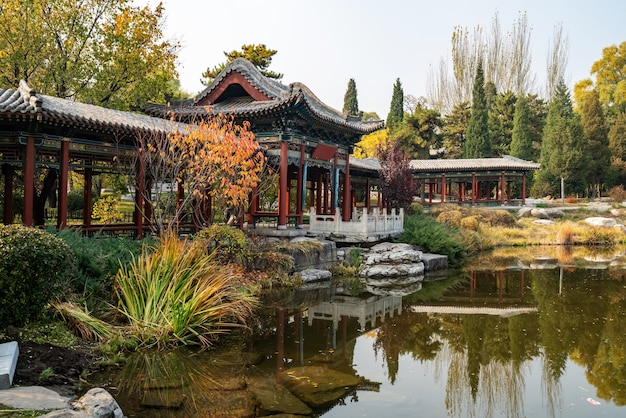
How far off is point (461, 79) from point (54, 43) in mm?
41099

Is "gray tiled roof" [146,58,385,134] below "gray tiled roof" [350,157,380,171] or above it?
above

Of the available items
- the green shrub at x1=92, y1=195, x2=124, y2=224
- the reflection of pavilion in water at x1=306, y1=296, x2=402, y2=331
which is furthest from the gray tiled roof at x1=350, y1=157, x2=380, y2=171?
the reflection of pavilion in water at x1=306, y1=296, x2=402, y2=331

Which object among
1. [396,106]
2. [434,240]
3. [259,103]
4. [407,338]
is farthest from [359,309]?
[396,106]

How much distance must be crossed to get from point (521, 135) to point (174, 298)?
37286mm

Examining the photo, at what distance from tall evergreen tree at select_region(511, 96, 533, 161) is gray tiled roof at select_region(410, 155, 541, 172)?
6.54m

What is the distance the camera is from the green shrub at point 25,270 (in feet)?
17.8

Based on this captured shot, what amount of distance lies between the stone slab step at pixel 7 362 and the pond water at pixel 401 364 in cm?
90

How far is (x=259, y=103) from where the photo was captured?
15.5m

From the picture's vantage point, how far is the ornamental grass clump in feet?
22.5

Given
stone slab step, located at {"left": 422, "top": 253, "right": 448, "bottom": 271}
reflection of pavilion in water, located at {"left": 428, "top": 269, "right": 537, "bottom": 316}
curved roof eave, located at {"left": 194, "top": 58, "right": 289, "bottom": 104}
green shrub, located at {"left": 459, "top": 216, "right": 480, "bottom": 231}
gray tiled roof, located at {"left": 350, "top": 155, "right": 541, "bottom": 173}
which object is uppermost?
curved roof eave, located at {"left": 194, "top": 58, "right": 289, "bottom": 104}

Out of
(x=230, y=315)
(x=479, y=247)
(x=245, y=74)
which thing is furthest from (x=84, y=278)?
(x=479, y=247)

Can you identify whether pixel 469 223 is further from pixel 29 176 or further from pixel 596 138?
pixel 596 138

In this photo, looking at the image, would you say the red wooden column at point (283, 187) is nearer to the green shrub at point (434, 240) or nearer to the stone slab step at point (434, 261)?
the stone slab step at point (434, 261)

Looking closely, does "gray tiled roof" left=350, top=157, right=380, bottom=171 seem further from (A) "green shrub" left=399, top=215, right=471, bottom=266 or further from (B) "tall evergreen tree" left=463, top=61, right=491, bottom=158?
(B) "tall evergreen tree" left=463, top=61, right=491, bottom=158
